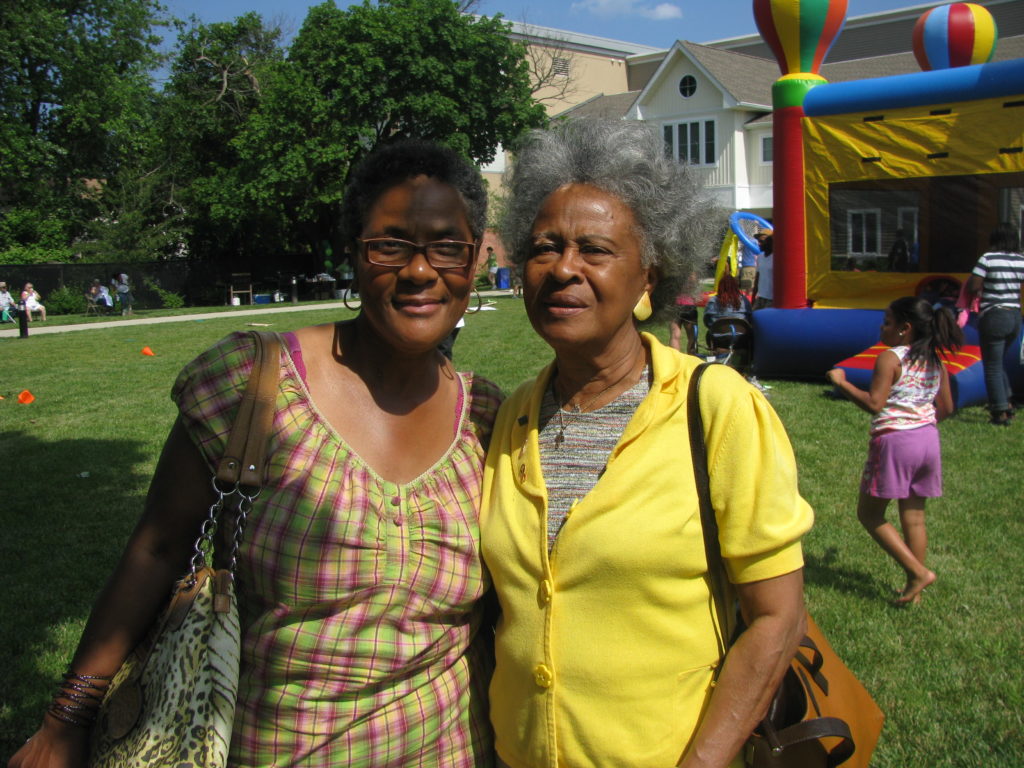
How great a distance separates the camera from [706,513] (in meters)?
1.74

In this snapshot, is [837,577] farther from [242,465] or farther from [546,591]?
[242,465]

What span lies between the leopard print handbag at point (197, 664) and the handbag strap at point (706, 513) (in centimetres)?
89

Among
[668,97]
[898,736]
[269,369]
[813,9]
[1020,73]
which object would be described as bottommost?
[898,736]

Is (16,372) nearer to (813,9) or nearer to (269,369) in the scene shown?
(813,9)

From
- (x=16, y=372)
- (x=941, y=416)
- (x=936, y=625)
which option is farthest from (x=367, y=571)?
(x=16, y=372)

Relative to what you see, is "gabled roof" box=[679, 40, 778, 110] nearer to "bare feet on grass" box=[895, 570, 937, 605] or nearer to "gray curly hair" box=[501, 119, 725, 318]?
"bare feet on grass" box=[895, 570, 937, 605]

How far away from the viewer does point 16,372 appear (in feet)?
46.6

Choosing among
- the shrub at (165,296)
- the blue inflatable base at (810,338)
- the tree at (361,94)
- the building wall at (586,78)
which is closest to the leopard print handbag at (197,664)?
the blue inflatable base at (810,338)

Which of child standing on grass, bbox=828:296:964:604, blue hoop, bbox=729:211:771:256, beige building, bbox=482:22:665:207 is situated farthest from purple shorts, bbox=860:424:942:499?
beige building, bbox=482:22:665:207

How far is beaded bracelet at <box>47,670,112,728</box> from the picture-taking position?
1.84 metres

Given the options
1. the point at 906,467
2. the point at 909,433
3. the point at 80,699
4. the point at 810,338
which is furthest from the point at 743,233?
the point at 80,699

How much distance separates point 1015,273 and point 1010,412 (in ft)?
4.92

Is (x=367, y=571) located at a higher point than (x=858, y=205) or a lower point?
lower

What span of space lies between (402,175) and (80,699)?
4.45 ft
